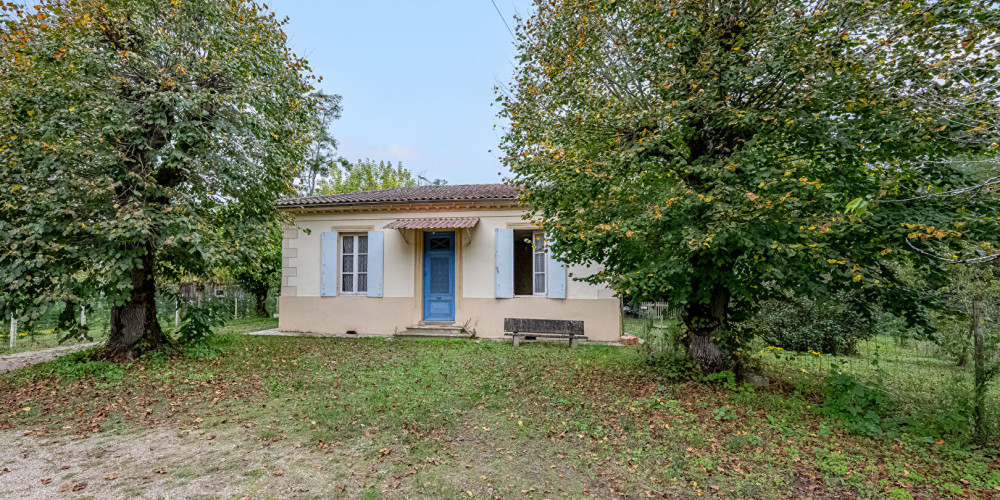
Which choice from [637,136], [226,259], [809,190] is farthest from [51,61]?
[809,190]

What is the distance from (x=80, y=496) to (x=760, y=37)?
7.08 m

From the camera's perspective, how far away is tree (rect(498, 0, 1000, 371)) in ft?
13.1

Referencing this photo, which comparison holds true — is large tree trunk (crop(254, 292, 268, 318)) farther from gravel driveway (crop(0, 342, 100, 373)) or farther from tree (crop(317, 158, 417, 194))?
tree (crop(317, 158, 417, 194))

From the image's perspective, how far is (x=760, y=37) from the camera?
15.3 feet

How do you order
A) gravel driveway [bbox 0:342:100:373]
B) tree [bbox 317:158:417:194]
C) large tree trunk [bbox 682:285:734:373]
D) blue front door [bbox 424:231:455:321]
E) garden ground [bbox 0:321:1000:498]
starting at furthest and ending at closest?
1. tree [bbox 317:158:417:194]
2. blue front door [bbox 424:231:455:321]
3. gravel driveway [bbox 0:342:100:373]
4. large tree trunk [bbox 682:285:734:373]
5. garden ground [bbox 0:321:1000:498]

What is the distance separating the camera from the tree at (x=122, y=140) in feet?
17.6

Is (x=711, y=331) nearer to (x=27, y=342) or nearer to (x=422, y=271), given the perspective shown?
(x=422, y=271)

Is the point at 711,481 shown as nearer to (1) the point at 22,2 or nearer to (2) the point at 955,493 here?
(2) the point at 955,493

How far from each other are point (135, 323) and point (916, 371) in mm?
11941

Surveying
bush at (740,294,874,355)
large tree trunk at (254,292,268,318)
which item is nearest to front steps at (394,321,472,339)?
bush at (740,294,874,355)

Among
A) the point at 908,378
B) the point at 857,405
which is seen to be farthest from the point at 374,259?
the point at 908,378

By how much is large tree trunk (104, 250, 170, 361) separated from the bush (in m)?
10.1

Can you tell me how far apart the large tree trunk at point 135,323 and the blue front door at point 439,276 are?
208 inches

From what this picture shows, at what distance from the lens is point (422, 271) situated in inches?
423
